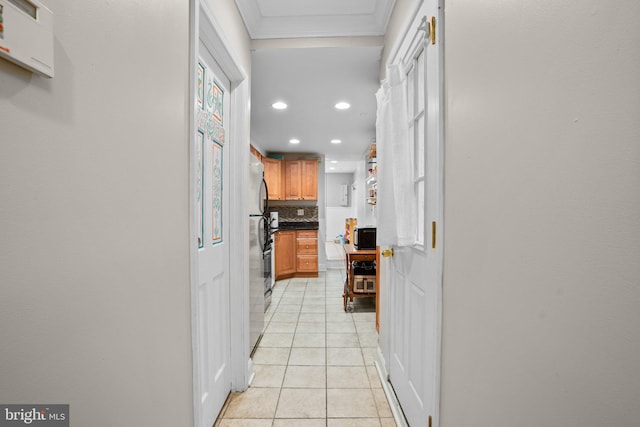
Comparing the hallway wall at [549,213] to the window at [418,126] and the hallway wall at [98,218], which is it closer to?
the window at [418,126]

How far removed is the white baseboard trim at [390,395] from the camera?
1.64 meters

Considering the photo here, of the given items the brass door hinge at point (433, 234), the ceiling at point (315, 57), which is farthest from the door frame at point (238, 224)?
the brass door hinge at point (433, 234)

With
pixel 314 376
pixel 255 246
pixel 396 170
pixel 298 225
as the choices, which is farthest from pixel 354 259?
pixel 298 225

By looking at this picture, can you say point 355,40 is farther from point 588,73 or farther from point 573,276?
point 573,276

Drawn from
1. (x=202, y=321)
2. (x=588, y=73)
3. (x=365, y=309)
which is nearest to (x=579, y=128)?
(x=588, y=73)

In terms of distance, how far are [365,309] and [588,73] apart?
12.0ft

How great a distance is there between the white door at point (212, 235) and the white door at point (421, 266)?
1058 mm

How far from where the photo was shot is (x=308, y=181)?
6.17 meters

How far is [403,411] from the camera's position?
1664mm

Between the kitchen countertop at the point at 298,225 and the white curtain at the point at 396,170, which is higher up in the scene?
the white curtain at the point at 396,170

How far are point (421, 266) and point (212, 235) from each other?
1.15 meters

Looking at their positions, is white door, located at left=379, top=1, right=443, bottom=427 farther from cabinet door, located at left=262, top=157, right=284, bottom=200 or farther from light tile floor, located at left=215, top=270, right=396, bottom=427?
cabinet door, located at left=262, top=157, right=284, bottom=200

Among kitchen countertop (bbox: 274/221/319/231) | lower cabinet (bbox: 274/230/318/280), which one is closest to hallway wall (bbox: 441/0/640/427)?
lower cabinet (bbox: 274/230/318/280)

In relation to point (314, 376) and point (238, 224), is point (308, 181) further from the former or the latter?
point (314, 376)
